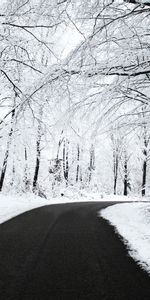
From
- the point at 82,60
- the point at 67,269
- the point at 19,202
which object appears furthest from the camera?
the point at 19,202

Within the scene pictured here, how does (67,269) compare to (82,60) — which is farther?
(82,60)

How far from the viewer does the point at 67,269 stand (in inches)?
180

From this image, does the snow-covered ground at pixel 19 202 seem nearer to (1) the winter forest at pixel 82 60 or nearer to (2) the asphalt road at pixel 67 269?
(1) the winter forest at pixel 82 60

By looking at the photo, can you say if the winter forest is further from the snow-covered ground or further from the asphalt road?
the snow-covered ground

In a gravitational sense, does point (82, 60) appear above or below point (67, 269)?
above

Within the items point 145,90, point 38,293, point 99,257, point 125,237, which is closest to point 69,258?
point 99,257

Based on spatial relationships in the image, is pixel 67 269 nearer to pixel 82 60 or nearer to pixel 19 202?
pixel 82 60

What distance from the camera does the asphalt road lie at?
3.66 m

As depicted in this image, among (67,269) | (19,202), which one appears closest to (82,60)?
(67,269)

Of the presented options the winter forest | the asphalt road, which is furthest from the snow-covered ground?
the asphalt road

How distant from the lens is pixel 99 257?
211 inches

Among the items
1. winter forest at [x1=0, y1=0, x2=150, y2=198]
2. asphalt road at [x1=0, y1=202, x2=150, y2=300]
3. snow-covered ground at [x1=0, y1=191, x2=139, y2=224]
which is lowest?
asphalt road at [x1=0, y1=202, x2=150, y2=300]

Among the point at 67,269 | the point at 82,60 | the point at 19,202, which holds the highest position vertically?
the point at 82,60

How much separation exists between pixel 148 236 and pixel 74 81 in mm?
4307
